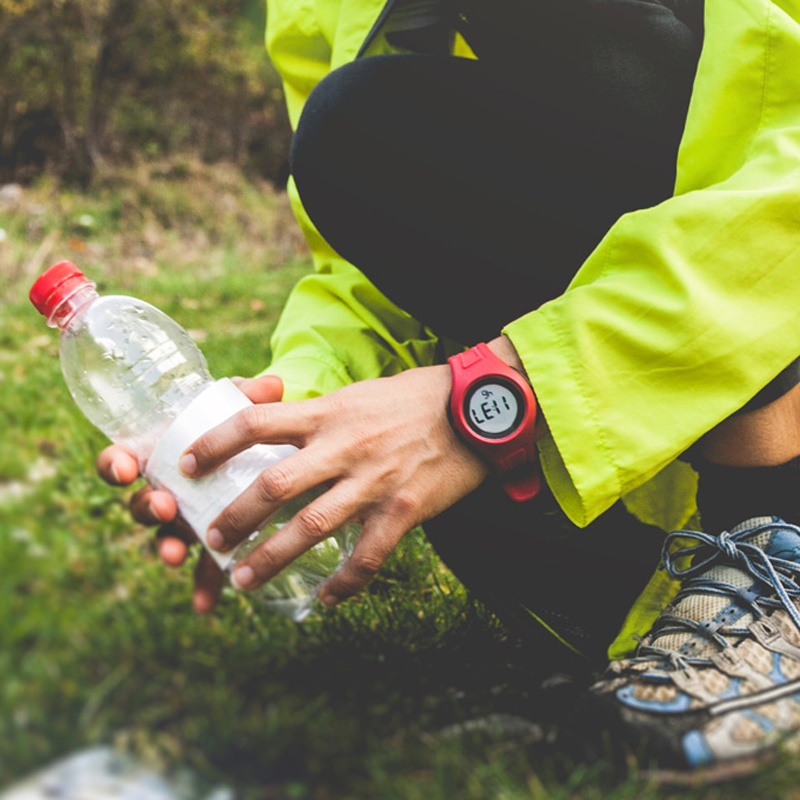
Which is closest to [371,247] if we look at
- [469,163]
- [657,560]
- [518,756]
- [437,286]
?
[437,286]

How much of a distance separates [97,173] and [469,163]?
8.90 m

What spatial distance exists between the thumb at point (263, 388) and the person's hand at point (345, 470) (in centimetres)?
27

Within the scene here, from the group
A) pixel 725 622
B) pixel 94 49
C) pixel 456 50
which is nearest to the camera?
pixel 725 622

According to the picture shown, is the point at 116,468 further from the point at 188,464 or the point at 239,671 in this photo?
the point at 239,671

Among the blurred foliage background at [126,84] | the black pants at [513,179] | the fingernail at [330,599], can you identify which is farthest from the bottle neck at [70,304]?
the blurred foliage background at [126,84]

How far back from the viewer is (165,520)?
1.14m

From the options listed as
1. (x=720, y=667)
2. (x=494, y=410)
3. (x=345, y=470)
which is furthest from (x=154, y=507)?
(x=720, y=667)

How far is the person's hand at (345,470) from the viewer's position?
43.4 inches

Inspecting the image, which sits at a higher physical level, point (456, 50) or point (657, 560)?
point (456, 50)

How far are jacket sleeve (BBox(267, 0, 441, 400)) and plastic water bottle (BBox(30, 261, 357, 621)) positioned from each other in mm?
217

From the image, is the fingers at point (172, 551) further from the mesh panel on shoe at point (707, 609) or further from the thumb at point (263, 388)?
the mesh panel on shoe at point (707, 609)

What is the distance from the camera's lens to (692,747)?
1.04 metres

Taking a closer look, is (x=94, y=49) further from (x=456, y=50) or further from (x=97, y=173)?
(x=456, y=50)

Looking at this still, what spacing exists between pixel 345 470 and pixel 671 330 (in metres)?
0.54
